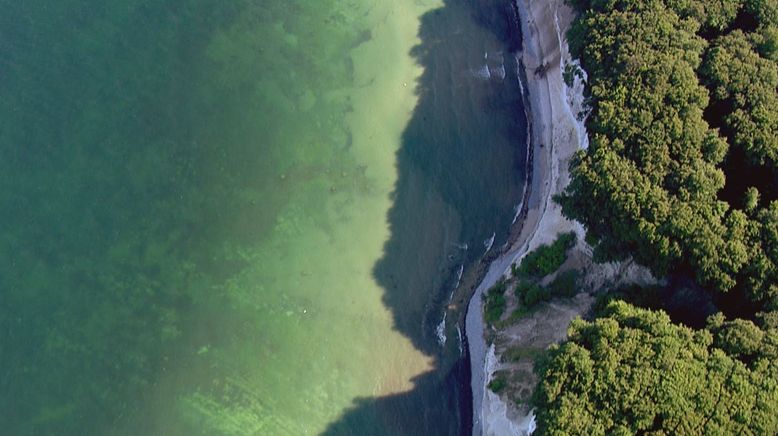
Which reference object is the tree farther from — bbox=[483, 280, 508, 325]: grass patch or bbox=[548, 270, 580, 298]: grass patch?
bbox=[483, 280, 508, 325]: grass patch

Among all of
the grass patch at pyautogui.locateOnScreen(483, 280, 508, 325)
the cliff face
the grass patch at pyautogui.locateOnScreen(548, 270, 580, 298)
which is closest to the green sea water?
the cliff face

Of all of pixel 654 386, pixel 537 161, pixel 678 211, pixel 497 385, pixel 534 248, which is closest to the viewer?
pixel 654 386

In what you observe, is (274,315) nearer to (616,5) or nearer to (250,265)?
(250,265)

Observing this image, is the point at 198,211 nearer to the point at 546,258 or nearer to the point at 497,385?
the point at 497,385

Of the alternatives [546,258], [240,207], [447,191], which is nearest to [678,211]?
[546,258]

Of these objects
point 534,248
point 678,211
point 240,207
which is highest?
point 678,211

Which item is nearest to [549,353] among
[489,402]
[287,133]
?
[489,402]

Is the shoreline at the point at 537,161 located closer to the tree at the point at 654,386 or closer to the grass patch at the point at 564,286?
the grass patch at the point at 564,286
